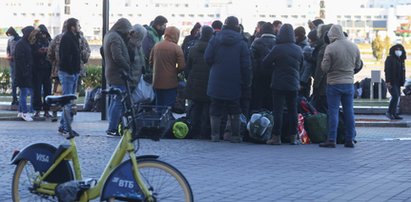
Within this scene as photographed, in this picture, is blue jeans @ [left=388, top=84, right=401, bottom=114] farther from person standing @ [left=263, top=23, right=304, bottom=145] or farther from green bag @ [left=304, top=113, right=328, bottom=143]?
person standing @ [left=263, top=23, right=304, bottom=145]

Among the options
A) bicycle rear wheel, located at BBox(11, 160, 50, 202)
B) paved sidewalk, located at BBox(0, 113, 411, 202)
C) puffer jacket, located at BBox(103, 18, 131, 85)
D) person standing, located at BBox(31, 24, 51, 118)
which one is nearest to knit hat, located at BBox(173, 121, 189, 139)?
paved sidewalk, located at BBox(0, 113, 411, 202)

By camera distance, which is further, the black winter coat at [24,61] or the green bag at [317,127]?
the black winter coat at [24,61]

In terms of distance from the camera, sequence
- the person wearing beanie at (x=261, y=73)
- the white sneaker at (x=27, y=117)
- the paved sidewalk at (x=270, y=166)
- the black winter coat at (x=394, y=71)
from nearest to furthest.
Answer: the paved sidewalk at (x=270, y=166) < the person wearing beanie at (x=261, y=73) < the white sneaker at (x=27, y=117) < the black winter coat at (x=394, y=71)

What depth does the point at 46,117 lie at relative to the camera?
1947 cm

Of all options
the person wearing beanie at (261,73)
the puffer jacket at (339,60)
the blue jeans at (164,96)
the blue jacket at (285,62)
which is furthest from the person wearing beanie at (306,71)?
the blue jeans at (164,96)

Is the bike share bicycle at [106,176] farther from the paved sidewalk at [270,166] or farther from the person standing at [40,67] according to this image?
the person standing at [40,67]

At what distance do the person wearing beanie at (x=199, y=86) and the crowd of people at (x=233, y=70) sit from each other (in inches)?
0.6

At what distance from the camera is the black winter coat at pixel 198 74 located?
15.2 meters

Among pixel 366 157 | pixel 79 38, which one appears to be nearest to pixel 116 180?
pixel 366 157

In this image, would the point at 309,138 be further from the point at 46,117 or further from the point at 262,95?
the point at 46,117

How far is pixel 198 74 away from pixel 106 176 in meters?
7.61

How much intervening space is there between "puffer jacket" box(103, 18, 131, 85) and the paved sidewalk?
0.94 m

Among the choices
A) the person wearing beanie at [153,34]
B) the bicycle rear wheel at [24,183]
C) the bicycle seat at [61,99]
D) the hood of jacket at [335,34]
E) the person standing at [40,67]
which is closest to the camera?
the bicycle seat at [61,99]

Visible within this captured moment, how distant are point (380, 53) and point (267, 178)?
54.5 m
